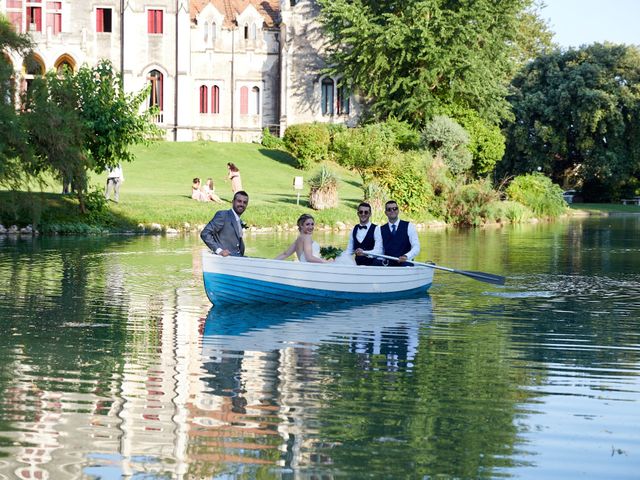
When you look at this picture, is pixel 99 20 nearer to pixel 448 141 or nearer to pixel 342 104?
pixel 342 104

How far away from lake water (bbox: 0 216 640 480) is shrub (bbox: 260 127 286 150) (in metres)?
40.3

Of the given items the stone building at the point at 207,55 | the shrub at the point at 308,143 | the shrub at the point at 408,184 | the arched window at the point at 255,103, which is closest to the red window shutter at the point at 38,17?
the stone building at the point at 207,55

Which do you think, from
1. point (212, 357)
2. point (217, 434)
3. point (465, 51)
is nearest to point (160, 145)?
point (465, 51)

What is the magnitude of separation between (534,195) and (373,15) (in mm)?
13178

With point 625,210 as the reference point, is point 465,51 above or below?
above

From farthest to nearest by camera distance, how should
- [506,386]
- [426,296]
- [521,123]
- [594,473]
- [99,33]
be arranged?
1. [521,123]
2. [99,33]
3. [426,296]
4. [506,386]
5. [594,473]

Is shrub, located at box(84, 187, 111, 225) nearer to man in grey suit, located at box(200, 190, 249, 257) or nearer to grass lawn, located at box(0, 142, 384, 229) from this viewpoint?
grass lawn, located at box(0, 142, 384, 229)

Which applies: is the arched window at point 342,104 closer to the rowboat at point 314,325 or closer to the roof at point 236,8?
the roof at point 236,8

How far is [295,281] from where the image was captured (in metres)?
19.0

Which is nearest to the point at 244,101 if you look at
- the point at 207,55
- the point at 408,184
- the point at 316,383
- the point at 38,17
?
the point at 207,55

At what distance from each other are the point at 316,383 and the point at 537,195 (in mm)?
43600

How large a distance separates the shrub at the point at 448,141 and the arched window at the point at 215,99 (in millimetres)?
15833

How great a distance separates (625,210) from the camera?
65.0m

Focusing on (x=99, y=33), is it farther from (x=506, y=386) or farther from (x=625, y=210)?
(x=506, y=386)
